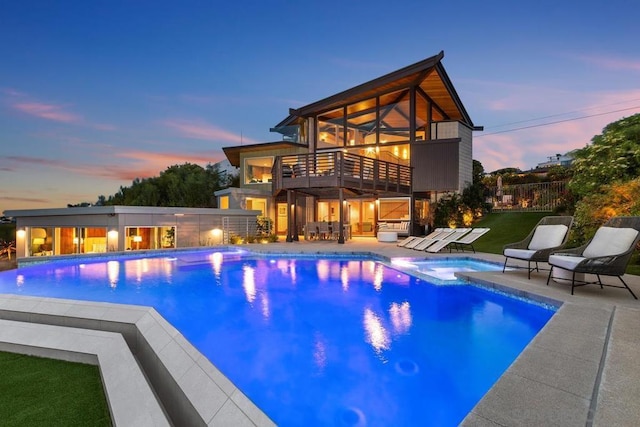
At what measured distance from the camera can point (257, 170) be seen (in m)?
21.2

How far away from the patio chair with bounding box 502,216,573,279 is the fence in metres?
7.66

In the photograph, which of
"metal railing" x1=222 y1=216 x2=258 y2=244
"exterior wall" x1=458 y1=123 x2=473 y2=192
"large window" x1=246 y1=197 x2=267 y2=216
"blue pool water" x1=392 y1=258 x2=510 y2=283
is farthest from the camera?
"large window" x1=246 y1=197 x2=267 y2=216

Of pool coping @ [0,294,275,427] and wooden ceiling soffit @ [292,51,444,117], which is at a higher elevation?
wooden ceiling soffit @ [292,51,444,117]

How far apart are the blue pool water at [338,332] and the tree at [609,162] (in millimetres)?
6358

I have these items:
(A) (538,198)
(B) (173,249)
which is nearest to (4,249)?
(B) (173,249)

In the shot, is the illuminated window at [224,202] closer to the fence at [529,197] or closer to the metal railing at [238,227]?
the metal railing at [238,227]

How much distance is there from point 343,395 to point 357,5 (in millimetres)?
18255

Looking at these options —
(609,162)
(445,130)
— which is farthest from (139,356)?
(445,130)

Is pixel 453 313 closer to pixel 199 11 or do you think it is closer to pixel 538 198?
pixel 538 198

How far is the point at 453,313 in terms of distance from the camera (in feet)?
17.2

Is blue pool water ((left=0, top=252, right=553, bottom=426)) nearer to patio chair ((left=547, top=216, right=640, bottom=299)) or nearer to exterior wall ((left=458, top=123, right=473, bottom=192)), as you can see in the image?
patio chair ((left=547, top=216, right=640, bottom=299))

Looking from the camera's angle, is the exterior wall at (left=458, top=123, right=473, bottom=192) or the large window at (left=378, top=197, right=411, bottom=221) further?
the exterior wall at (left=458, top=123, right=473, bottom=192)

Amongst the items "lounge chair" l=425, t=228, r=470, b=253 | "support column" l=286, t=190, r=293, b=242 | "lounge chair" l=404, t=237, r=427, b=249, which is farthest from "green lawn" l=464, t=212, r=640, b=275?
"support column" l=286, t=190, r=293, b=242

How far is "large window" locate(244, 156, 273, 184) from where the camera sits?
68.3ft
